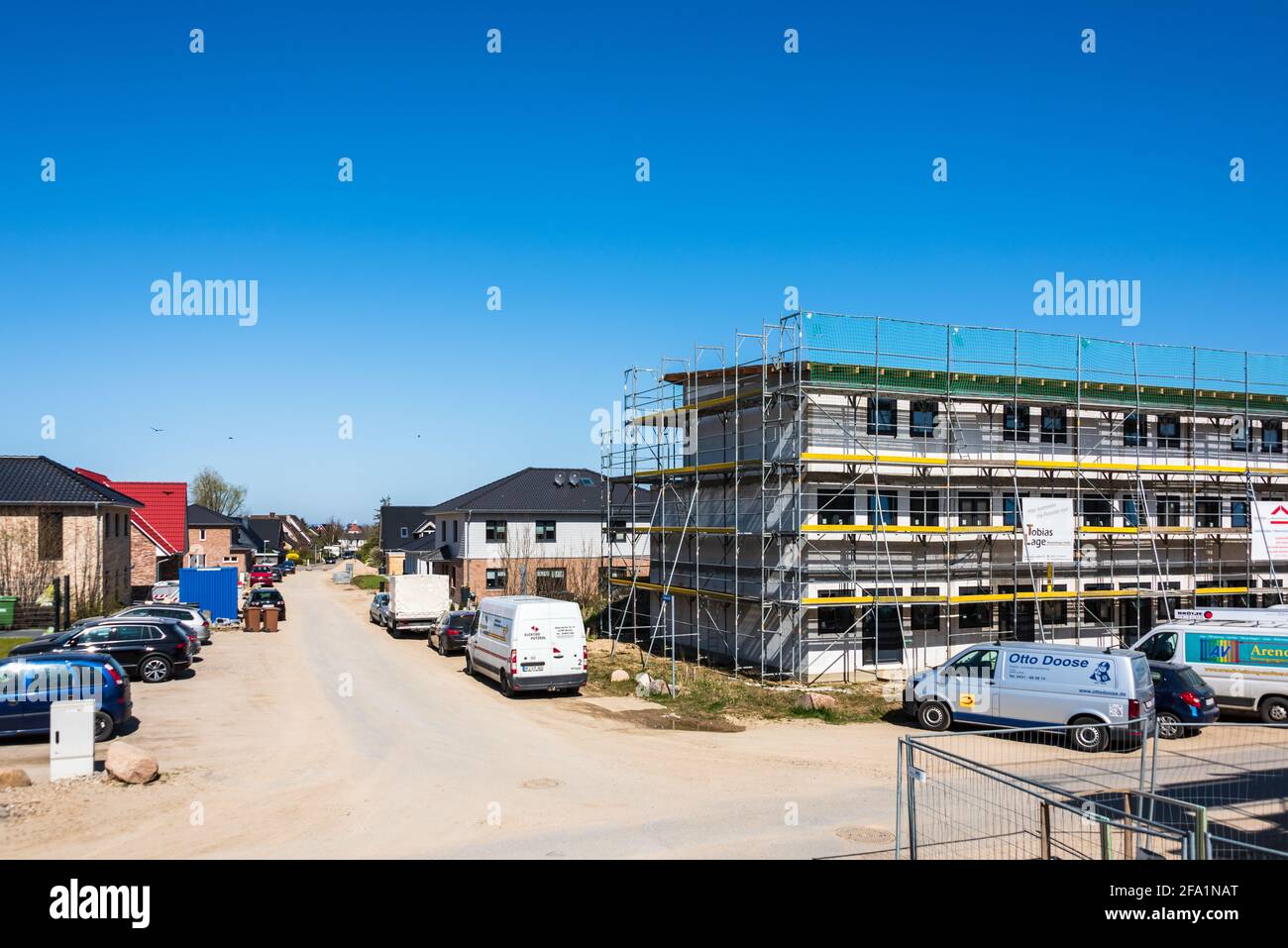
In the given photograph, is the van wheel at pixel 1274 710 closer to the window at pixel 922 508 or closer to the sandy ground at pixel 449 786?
the sandy ground at pixel 449 786

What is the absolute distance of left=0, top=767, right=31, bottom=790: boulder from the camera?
12.9 meters

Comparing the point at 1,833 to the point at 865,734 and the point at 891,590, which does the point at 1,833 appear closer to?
the point at 865,734

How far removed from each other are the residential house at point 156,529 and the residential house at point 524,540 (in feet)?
53.1

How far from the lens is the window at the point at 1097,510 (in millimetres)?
28750

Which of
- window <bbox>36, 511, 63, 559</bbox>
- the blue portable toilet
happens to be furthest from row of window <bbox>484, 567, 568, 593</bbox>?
window <bbox>36, 511, 63, 559</bbox>

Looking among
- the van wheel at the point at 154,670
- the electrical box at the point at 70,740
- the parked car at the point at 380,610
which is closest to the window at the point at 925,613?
the electrical box at the point at 70,740

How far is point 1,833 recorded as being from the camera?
1102 centimetres

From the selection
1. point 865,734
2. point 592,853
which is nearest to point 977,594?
point 865,734

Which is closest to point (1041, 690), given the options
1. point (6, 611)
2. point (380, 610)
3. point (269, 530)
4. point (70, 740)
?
point (70, 740)

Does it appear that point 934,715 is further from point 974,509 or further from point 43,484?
point 43,484

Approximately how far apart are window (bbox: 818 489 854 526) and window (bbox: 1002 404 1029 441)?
5.98 metres

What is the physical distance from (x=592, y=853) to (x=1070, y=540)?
20.5m

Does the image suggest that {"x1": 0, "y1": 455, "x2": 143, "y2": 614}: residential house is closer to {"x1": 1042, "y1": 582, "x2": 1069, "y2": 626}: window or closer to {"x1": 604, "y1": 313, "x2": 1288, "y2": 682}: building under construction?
{"x1": 604, "y1": 313, "x2": 1288, "y2": 682}: building under construction

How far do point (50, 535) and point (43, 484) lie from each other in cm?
238
